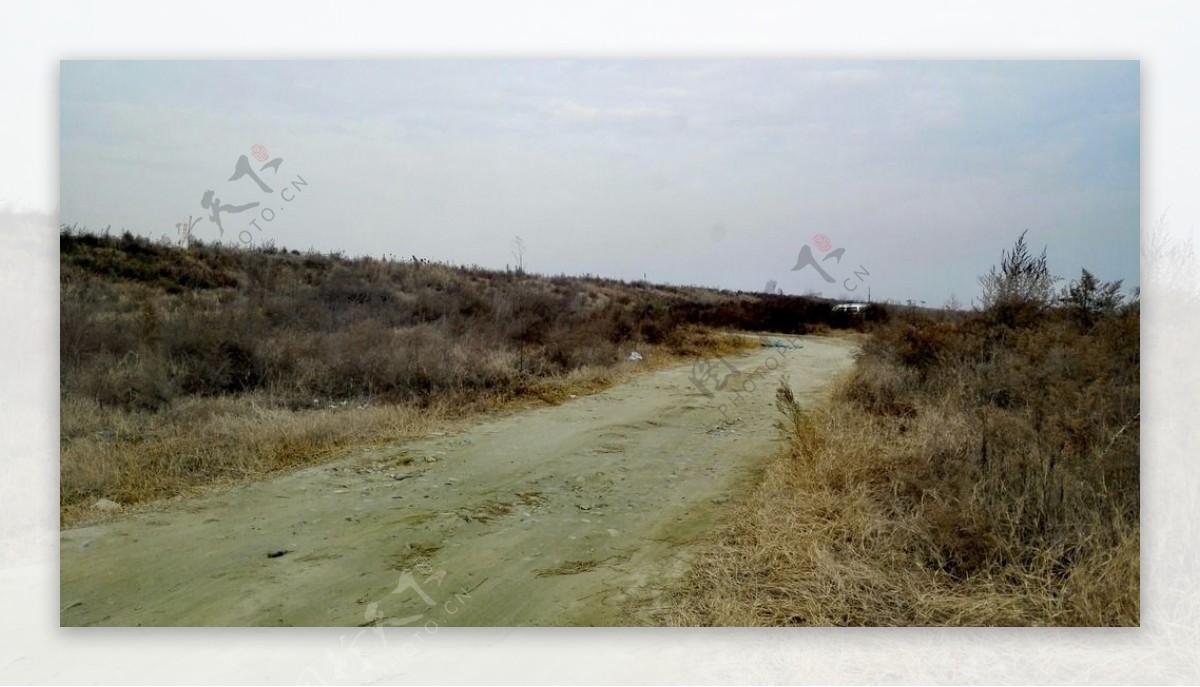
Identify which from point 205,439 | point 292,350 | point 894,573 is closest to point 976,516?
point 894,573

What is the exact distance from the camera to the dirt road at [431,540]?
11.5 ft

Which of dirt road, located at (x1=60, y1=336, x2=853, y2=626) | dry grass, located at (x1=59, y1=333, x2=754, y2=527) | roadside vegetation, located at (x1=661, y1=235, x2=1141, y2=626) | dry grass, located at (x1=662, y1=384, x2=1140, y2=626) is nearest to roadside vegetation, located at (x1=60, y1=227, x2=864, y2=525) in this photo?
dry grass, located at (x1=59, y1=333, x2=754, y2=527)

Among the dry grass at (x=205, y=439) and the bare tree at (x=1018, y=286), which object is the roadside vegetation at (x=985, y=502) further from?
the dry grass at (x=205, y=439)

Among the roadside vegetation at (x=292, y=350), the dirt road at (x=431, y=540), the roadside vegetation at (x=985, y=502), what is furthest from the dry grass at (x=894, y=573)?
the roadside vegetation at (x=292, y=350)

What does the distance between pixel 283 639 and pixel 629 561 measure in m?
1.70

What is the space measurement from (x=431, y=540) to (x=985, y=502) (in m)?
2.94

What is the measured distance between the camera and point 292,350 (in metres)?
6.16

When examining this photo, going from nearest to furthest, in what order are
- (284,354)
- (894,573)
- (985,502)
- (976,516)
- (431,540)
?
(894,573) < (976,516) < (985,502) < (431,540) < (284,354)

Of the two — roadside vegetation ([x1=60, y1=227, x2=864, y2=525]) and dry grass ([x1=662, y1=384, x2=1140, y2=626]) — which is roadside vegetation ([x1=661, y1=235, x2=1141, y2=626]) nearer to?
dry grass ([x1=662, y1=384, x2=1140, y2=626])

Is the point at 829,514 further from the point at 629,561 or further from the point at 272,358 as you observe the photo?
the point at 272,358

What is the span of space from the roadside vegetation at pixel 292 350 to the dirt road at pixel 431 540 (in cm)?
49

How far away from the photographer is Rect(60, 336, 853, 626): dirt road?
349 centimetres

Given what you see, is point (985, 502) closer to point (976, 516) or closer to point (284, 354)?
point (976, 516)

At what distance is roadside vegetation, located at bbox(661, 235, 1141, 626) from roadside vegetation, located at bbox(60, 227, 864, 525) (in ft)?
5.08
